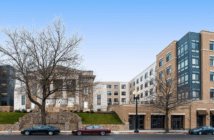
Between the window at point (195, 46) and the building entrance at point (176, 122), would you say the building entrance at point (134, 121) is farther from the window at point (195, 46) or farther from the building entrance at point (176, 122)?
the window at point (195, 46)

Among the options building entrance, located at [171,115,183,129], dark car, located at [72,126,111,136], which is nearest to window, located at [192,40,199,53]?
building entrance, located at [171,115,183,129]

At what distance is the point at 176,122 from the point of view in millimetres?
44594

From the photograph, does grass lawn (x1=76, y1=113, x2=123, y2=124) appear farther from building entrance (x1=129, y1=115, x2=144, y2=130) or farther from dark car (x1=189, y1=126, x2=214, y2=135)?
dark car (x1=189, y1=126, x2=214, y2=135)

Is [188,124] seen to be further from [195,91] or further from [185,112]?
[195,91]

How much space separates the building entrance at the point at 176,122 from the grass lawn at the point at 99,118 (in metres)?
10.4

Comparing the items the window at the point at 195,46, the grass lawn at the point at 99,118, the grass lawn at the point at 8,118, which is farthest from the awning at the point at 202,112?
the grass lawn at the point at 8,118

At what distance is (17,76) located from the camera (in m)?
32.6

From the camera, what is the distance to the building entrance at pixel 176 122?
1752 inches

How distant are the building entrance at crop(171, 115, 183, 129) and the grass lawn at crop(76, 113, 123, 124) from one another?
408 inches

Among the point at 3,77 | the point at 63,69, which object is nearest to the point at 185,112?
the point at 63,69

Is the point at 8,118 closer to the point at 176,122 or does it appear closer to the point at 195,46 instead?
the point at 176,122

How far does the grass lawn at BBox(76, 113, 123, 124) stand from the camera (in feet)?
134

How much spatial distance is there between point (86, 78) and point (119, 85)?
75.5 metres

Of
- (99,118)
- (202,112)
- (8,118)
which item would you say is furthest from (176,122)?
(8,118)
